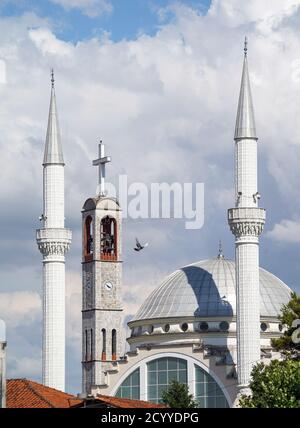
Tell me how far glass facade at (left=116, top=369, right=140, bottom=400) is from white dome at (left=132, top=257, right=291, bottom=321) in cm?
445

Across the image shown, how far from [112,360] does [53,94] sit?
50.2ft

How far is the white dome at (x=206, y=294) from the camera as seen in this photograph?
90.1 m

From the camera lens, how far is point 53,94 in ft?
292

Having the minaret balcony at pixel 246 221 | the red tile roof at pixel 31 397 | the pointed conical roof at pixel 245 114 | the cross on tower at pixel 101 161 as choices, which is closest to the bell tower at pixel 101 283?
the cross on tower at pixel 101 161

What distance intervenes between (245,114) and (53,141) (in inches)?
474

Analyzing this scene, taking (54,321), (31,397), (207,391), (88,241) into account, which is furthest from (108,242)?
(31,397)

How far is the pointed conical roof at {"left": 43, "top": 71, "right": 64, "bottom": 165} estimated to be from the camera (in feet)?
289

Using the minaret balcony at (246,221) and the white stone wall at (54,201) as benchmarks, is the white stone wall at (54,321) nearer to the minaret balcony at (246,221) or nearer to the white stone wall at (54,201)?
the white stone wall at (54,201)

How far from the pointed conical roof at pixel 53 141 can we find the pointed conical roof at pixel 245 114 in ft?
36.6

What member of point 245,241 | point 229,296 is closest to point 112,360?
point 229,296

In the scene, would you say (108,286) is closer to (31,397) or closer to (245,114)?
(245,114)

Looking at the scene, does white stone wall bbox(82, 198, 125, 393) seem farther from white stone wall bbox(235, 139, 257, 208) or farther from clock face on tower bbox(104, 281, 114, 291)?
white stone wall bbox(235, 139, 257, 208)

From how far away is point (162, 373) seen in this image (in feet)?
287
